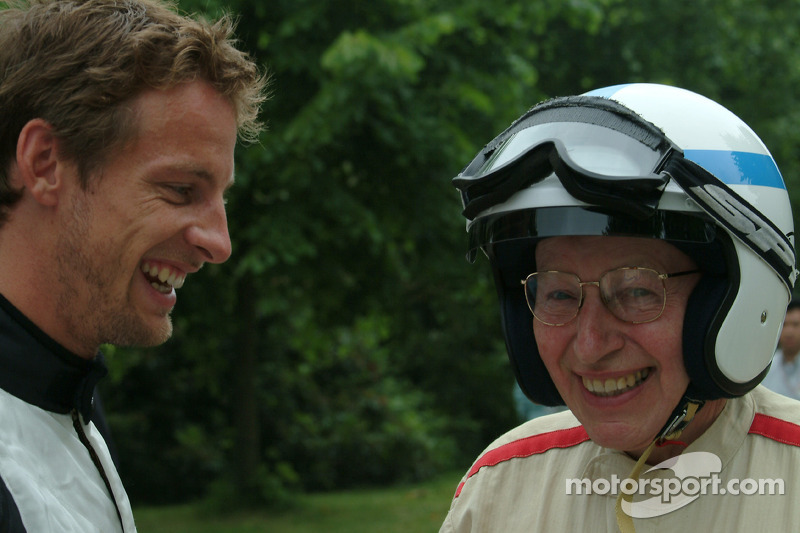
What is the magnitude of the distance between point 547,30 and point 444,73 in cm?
408

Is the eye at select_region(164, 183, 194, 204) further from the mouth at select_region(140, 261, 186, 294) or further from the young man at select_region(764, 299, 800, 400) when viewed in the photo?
the young man at select_region(764, 299, 800, 400)

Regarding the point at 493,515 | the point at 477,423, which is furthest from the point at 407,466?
the point at 493,515

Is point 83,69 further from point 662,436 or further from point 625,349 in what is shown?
point 662,436

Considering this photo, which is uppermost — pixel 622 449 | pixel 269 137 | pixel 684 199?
pixel 269 137

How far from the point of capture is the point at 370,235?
6938mm

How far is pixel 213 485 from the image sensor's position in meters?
9.95

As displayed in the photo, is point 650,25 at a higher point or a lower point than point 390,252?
higher

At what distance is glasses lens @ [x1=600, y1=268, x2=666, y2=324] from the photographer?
6.46 ft

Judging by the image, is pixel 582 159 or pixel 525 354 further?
pixel 525 354

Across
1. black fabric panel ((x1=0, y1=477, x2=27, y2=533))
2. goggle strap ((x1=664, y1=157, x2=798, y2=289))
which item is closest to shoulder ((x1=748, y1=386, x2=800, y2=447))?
goggle strap ((x1=664, y1=157, x2=798, y2=289))

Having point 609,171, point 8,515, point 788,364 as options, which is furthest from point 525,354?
point 788,364

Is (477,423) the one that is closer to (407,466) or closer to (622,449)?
(407,466)
